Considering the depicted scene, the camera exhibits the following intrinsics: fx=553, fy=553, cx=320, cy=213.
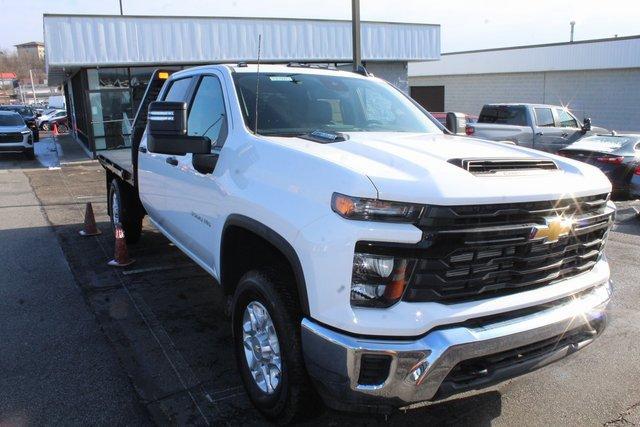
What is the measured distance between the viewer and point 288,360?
2809 mm

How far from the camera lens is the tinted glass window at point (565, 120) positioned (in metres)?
14.8

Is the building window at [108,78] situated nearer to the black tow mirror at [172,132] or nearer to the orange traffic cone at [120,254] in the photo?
the orange traffic cone at [120,254]

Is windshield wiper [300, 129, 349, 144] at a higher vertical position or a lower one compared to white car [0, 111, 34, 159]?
higher

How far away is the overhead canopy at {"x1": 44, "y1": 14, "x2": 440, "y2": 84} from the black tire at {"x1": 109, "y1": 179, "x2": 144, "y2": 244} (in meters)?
12.8

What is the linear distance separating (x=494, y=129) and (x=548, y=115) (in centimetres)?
233

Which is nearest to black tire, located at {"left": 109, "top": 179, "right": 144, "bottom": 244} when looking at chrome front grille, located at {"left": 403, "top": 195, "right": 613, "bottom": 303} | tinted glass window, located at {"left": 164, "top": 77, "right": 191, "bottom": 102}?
tinted glass window, located at {"left": 164, "top": 77, "right": 191, "bottom": 102}

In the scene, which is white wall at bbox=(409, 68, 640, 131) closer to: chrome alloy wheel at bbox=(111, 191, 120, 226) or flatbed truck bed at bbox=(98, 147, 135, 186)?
flatbed truck bed at bbox=(98, 147, 135, 186)

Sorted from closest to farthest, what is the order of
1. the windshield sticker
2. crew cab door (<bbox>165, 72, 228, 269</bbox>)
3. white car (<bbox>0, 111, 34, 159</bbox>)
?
crew cab door (<bbox>165, 72, 228, 269</bbox>), the windshield sticker, white car (<bbox>0, 111, 34, 159</bbox>)

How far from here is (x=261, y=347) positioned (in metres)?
3.16

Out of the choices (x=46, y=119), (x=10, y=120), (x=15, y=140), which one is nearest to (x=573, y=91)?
(x=15, y=140)

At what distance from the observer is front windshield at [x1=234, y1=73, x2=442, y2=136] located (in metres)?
3.87

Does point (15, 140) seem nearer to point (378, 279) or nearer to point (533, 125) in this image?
point (533, 125)

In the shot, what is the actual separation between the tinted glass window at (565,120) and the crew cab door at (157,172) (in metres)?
12.3

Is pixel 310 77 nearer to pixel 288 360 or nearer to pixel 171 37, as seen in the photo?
pixel 288 360
